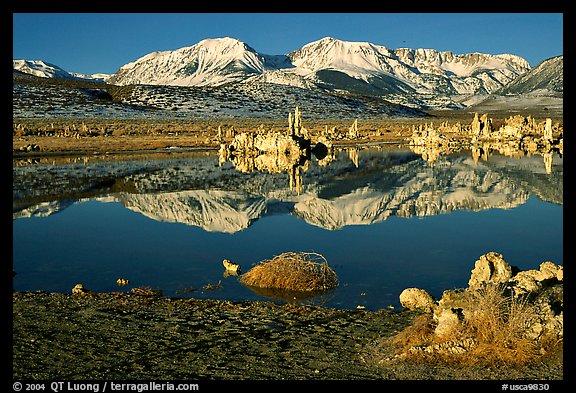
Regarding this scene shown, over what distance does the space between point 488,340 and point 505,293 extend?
7.89ft

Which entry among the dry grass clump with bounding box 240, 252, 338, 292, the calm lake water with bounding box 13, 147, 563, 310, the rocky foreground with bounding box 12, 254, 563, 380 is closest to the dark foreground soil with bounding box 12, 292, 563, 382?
the rocky foreground with bounding box 12, 254, 563, 380

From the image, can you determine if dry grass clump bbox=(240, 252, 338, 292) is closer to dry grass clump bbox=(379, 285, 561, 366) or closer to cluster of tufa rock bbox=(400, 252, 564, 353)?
cluster of tufa rock bbox=(400, 252, 564, 353)

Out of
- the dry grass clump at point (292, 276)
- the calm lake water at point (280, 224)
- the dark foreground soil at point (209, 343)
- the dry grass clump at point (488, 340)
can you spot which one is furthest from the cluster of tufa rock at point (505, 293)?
the dry grass clump at point (292, 276)

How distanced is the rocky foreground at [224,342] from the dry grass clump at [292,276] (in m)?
1.58

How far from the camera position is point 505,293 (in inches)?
463

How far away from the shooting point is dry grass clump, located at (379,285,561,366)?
31.0 feet

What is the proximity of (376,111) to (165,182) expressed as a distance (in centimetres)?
13973

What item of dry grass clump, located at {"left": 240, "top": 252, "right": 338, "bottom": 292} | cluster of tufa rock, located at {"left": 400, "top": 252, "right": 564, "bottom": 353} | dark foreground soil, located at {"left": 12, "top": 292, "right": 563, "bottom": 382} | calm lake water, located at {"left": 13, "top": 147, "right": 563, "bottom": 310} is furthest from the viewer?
calm lake water, located at {"left": 13, "top": 147, "right": 563, "bottom": 310}

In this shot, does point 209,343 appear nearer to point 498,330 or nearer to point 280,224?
point 498,330

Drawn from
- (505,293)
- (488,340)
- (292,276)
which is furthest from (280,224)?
(488,340)

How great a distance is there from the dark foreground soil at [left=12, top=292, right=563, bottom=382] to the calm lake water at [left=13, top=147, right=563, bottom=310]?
65.0 inches
